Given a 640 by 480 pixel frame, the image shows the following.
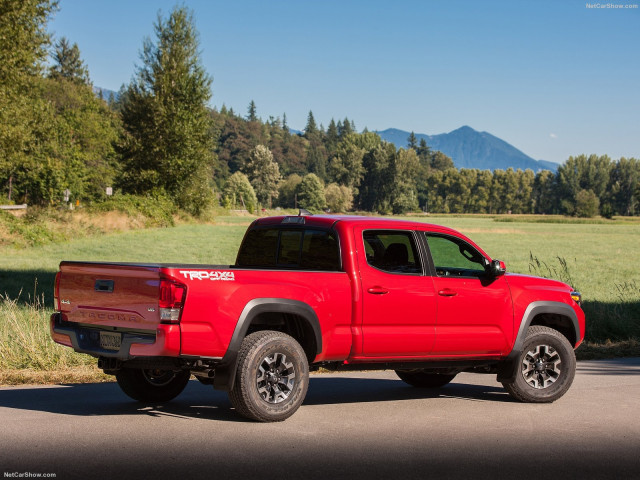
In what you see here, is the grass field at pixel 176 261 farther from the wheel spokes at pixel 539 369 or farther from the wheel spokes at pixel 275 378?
the wheel spokes at pixel 539 369

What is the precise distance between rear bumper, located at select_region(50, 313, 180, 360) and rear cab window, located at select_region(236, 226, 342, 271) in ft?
6.43

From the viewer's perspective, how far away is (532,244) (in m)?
66.1

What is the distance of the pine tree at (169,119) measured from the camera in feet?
188

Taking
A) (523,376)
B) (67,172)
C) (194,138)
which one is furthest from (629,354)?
(67,172)

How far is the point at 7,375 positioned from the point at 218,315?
13.4 feet

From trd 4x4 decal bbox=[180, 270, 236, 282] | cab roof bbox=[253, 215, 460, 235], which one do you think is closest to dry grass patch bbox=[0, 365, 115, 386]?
cab roof bbox=[253, 215, 460, 235]

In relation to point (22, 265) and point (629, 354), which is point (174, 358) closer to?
point (629, 354)

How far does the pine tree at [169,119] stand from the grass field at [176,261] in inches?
172

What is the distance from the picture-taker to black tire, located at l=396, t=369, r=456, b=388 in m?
9.81

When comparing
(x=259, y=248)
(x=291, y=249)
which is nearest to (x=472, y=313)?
(x=291, y=249)

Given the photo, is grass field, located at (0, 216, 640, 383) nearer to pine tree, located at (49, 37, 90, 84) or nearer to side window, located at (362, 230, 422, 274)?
side window, located at (362, 230, 422, 274)

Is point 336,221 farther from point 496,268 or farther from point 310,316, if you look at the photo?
point 496,268

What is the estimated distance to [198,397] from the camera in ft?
29.0

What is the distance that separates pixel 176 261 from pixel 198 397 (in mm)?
26672
